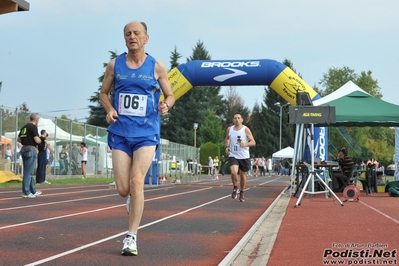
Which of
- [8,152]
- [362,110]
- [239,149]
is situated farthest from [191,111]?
[239,149]

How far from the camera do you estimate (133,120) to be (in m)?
6.65

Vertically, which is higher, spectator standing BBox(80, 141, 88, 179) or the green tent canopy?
the green tent canopy

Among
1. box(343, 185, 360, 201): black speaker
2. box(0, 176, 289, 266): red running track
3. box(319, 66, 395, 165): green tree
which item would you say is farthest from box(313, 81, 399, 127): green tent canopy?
box(319, 66, 395, 165): green tree

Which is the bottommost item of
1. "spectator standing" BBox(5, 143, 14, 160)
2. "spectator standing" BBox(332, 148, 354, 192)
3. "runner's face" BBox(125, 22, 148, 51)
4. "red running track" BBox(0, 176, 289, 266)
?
"red running track" BBox(0, 176, 289, 266)

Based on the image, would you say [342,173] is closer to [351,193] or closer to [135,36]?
[351,193]

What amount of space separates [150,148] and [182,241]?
1615 millimetres

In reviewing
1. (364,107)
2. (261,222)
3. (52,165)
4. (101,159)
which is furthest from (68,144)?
(261,222)

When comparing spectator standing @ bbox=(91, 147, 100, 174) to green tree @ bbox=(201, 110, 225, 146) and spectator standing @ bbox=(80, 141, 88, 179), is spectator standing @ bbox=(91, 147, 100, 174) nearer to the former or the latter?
spectator standing @ bbox=(80, 141, 88, 179)

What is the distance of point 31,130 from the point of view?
15.1 metres

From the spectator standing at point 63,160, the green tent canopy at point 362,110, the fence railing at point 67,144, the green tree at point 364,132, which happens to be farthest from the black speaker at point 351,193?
the green tree at point 364,132

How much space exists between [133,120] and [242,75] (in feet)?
58.4

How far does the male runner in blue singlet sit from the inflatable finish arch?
16894mm

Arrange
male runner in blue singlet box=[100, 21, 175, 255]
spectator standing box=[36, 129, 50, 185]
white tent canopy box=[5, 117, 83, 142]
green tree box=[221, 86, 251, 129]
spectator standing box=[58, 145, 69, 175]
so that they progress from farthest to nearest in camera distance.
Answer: green tree box=[221, 86, 251, 129]
spectator standing box=[58, 145, 69, 175]
white tent canopy box=[5, 117, 83, 142]
spectator standing box=[36, 129, 50, 185]
male runner in blue singlet box=[100, 21, 175, 255]

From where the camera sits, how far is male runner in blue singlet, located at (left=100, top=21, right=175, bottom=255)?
6598mm
